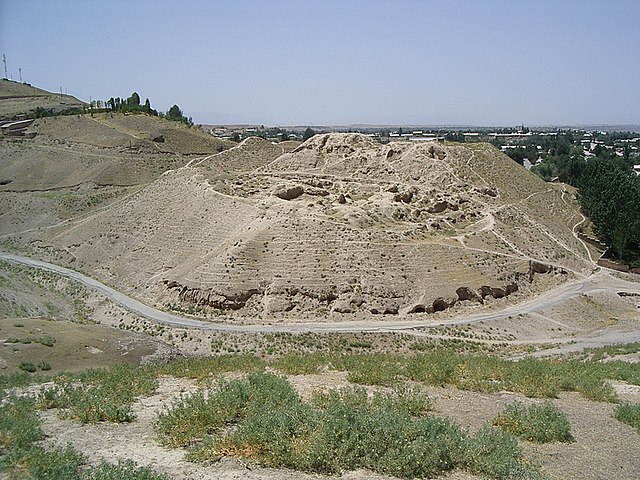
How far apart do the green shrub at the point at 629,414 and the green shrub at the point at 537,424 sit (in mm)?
1916

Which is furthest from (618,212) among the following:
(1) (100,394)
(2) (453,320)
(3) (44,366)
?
(1) (100,394)

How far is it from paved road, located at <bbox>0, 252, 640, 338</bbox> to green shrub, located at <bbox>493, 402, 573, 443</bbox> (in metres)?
23.8

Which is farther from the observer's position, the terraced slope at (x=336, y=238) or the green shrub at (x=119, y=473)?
the terraced slope at (x=336, y=238)

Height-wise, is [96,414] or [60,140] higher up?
[60,140]

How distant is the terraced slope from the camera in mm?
40062

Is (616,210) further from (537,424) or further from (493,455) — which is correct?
(493,455)

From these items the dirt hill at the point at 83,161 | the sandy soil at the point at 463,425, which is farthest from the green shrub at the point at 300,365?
the dirt hill at the point at 83,161

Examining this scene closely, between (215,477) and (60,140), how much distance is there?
93153 millimetres

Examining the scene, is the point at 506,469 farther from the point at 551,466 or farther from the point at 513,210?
the point at 513,210

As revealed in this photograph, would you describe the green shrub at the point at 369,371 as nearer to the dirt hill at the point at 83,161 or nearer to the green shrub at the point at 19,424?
the green shrub at the point at 19,424

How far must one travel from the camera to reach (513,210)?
56125mm

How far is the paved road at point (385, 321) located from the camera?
36.8 m

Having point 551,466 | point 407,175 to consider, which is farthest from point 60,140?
point 551,466

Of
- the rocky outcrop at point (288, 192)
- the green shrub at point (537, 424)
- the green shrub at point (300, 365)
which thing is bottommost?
the green shrub at point (300, 365)
